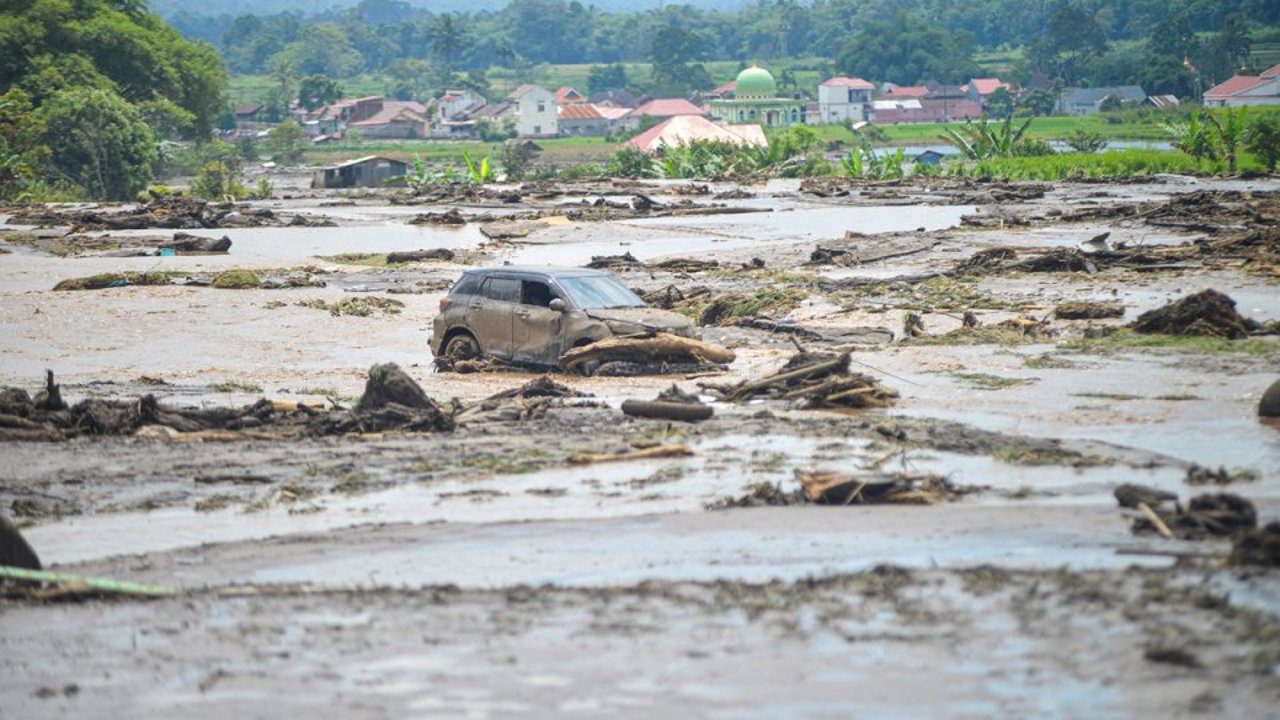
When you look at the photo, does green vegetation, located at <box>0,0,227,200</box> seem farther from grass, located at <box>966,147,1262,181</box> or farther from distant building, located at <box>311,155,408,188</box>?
grass, located at <box>966,147,1262,181</box>

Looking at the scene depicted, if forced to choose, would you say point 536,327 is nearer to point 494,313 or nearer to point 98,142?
point 494,313

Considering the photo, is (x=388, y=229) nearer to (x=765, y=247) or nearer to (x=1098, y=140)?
(x=765, y=247)

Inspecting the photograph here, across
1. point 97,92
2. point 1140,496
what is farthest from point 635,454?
point 97,92

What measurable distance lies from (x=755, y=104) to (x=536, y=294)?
500 feet

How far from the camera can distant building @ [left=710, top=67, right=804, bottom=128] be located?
572 feet

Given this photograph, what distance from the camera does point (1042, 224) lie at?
156ft

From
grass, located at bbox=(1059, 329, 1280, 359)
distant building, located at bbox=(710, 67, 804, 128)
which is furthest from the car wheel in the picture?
distant building, located at bbox=(710, 67, 804, 128)

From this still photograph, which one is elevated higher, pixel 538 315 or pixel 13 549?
pixel 538 315

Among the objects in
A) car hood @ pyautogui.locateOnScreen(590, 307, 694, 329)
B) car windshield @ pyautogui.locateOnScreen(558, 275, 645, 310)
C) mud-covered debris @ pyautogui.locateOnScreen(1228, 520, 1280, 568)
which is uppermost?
car windshield @ pyautogui.locateOnScreen(558, 275, 645, 310)

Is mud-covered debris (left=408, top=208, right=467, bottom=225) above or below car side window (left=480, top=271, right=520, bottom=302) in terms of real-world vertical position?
below

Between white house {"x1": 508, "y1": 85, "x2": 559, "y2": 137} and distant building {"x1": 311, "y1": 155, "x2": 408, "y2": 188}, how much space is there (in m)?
100

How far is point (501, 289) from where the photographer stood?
24859 millimetres

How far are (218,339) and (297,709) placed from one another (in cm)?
2098

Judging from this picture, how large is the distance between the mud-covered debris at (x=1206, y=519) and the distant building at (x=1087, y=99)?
166m
